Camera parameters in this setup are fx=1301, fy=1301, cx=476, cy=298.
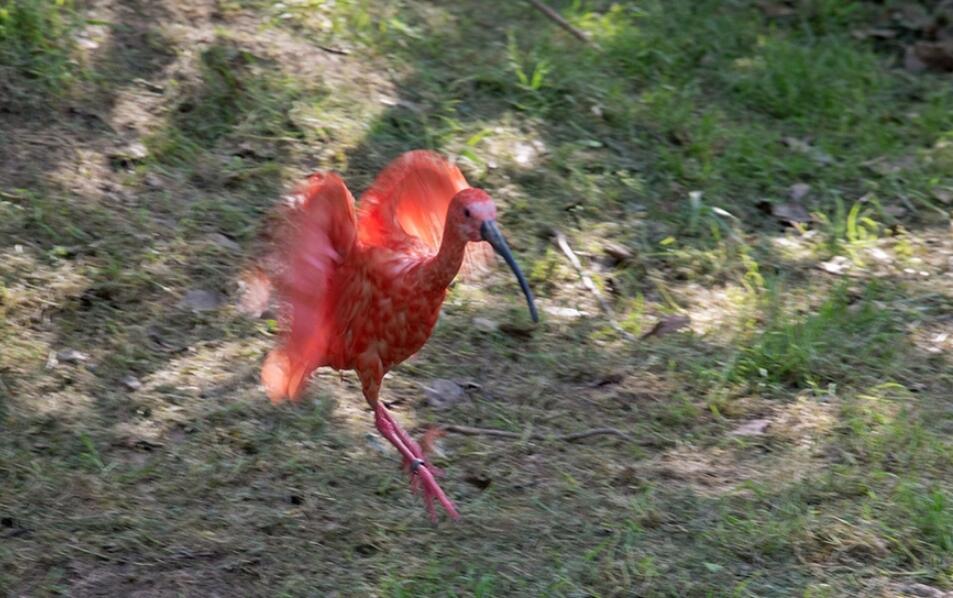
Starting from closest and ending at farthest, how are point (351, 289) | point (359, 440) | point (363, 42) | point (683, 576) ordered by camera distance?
point (683, 576), point (351, 289), point (359, 440), point (363, 42)

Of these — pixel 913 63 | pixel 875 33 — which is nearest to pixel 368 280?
pixel 913 63

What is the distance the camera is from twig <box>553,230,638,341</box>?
5.02 meters

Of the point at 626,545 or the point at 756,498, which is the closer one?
the point at 626,545

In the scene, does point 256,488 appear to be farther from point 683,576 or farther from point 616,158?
point 616,158

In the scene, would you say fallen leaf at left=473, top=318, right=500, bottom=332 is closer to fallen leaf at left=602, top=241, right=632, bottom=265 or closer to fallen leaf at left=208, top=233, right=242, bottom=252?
fallen leaf at left=602, top=241, right=632, bottom=265

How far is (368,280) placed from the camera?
12.6 ft

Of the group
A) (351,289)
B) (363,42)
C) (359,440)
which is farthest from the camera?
(363,42)

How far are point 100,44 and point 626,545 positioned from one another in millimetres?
3376

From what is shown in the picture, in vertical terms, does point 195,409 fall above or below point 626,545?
below

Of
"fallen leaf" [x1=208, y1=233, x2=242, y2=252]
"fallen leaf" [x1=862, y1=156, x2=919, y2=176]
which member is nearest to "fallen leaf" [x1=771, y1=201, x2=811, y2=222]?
"fallen leaf" [x1=862, y1=156, x2=919, y2=176]

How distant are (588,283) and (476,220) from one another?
1.75 meters

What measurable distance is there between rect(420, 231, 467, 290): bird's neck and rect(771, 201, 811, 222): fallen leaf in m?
2.40

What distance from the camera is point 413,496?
4.04m

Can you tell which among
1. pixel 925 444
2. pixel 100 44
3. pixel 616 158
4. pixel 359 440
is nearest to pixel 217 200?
pixel 100 44
